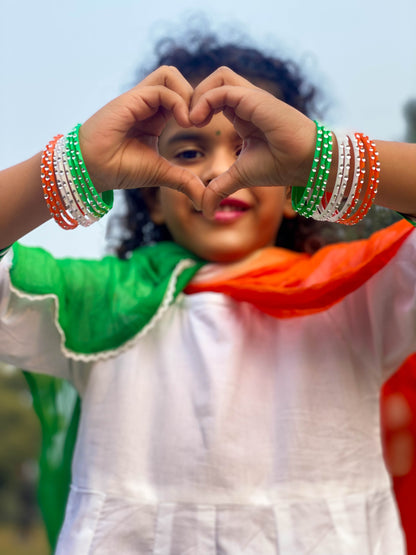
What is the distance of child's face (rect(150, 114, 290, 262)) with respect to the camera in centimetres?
105

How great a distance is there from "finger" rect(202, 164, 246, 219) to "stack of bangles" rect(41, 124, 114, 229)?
13 cm

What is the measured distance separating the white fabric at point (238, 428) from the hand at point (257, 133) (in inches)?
9.5

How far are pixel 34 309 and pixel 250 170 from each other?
432 millimetres

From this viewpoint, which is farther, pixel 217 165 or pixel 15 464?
pixel 15 464

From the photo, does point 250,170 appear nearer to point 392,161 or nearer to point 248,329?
point 392,161

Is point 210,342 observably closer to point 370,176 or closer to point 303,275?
point 303,275

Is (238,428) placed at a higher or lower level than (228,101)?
lower

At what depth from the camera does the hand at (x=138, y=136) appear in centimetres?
77

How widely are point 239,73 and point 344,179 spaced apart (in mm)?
561

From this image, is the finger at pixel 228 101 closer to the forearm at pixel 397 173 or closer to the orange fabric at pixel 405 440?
the forearm at pixel 397 173

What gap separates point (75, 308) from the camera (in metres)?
1.03

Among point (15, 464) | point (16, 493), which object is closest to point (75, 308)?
point (16, 493)

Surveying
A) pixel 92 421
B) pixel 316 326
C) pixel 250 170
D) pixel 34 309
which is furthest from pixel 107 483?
pixel 250 170

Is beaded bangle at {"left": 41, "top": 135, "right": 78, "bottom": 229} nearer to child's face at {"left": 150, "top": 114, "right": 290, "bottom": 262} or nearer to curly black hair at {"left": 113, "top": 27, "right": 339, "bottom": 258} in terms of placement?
child's face at {"left": 150, "top": 114, "right": 290, "bottom": 262}
